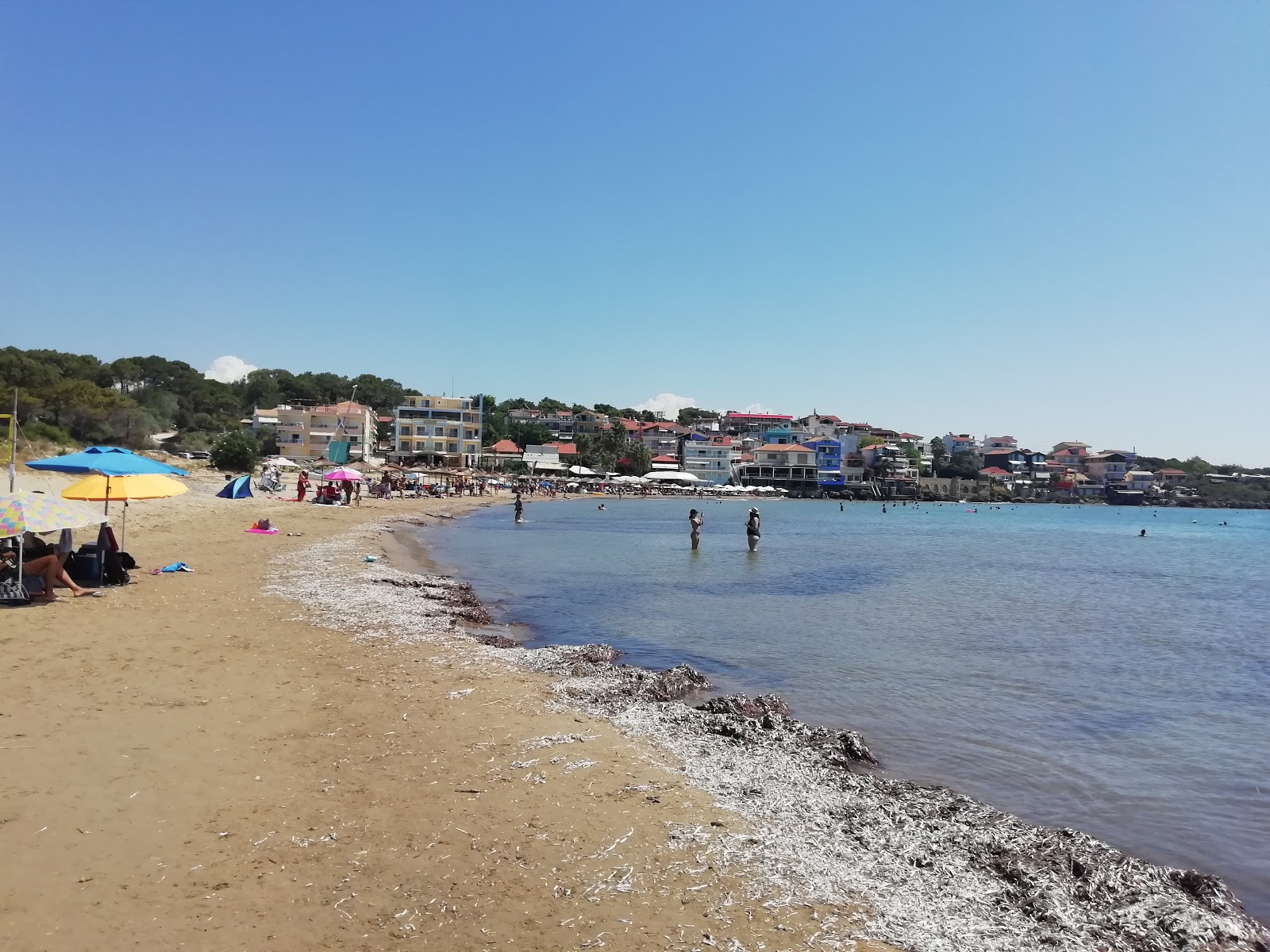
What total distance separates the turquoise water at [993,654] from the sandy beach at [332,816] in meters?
3.61

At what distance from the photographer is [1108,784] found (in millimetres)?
7715

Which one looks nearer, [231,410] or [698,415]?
[231,410]

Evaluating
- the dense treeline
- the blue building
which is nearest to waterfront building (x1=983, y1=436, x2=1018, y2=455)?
the blue building

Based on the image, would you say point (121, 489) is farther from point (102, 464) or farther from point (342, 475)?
point (342, 475)

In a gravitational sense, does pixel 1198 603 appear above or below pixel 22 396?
below

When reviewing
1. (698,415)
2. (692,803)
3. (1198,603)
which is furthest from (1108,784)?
(698,415)

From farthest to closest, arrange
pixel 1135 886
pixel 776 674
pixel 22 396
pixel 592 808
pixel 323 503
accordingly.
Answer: pixel 22 396 < pixel 323 503 < pixel 776 674 < pixel 592 808 < pixel 1135 886

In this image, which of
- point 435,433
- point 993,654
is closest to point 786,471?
point 435,433

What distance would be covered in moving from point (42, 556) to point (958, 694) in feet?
46.4

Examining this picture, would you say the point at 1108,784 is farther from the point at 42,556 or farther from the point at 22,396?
the point at 22,396

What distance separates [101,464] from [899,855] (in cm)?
1426

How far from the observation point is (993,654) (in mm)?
14148

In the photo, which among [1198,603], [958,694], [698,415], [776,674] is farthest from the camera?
[698,415]

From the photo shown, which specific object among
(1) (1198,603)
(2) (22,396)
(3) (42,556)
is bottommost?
(1) (1198,603)
